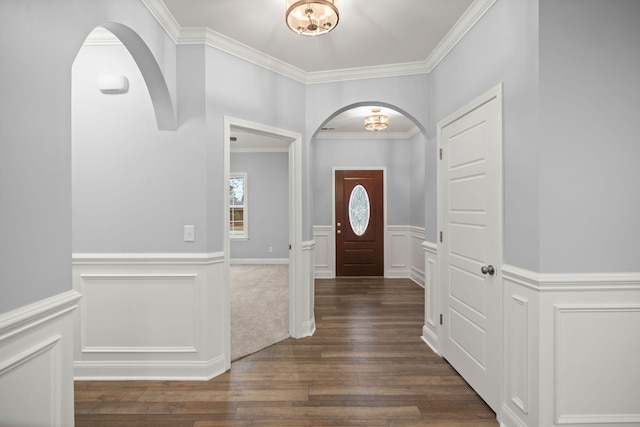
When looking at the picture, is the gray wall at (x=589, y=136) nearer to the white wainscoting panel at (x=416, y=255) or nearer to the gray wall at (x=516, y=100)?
the gray wall at (x=516, y=100)

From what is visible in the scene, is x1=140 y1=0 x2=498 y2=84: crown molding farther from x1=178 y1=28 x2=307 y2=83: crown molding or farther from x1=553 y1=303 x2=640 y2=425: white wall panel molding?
x1=553 y1=303 x2=640 y2=425: white wall panel molding

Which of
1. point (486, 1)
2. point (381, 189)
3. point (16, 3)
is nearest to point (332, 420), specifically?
point (16, 3)

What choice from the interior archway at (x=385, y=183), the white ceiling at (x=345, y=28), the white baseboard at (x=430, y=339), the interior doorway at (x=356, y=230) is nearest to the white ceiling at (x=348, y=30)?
the white ceiling at (x=345, y=28)

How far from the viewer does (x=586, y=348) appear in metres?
1.75

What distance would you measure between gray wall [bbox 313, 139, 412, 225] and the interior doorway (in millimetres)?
172

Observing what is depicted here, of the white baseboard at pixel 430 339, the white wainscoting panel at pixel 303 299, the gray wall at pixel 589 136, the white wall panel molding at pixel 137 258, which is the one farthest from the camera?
the white wainscoting panel at pixel 303 299

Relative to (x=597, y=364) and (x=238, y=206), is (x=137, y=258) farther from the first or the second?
(x=238, y=206)

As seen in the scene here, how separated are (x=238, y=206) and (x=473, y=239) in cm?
631

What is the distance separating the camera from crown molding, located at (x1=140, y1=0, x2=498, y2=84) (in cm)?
234

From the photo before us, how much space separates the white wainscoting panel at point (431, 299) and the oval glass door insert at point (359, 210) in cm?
298

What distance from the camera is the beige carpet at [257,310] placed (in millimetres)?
3328

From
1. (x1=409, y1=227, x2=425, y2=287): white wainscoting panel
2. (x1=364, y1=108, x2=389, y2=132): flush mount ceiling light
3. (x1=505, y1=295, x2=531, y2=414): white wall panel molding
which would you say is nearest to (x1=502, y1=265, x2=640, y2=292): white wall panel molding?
(x1=505, y1=295, x2=531, y2=414): white wall panel molding

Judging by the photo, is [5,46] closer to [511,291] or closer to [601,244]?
[511,291]

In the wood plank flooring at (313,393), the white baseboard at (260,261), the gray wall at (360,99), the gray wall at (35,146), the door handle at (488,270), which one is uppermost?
the gray wall at (360,99)
